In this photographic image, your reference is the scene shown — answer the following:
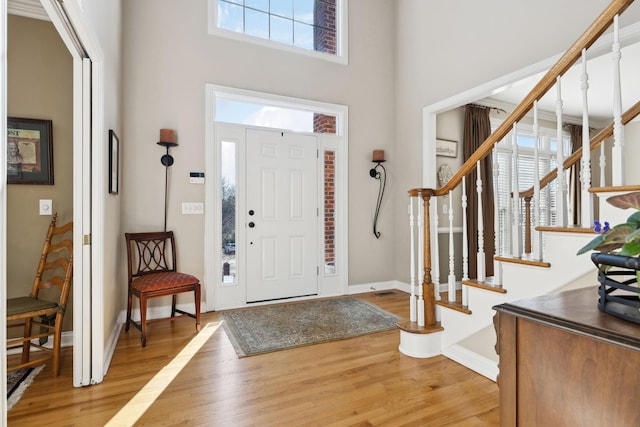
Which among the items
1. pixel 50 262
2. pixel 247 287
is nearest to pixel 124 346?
pixel 50 262

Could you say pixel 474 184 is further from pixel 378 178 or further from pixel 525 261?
pixel 525 261

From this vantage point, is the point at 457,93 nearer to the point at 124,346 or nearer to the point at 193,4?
the point at 193,4

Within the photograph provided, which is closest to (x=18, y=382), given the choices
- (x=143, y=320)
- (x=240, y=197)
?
(x=143, y=320)

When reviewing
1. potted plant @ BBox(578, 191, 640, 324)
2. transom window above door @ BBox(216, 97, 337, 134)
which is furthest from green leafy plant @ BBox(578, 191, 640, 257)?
transom window above door @ BBox(216, 97, 337, 134)

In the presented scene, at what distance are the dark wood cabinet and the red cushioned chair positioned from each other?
8.62 ft

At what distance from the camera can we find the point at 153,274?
311cm

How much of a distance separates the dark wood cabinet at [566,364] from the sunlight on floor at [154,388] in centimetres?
184

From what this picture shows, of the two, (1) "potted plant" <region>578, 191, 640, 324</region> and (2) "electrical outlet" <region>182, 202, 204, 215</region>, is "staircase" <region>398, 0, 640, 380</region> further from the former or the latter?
(2) "electrical outlet" <region>182, 202, 204, 215</region>

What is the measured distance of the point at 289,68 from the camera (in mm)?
4070

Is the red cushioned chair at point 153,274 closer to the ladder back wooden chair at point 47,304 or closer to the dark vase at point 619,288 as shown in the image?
the ladder back wooden chair at point 47,304

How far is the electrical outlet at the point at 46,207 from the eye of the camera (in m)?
2.63

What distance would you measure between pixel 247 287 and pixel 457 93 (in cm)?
320

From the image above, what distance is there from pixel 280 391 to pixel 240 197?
2264 mm

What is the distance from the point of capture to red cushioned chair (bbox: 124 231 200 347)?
276cm
